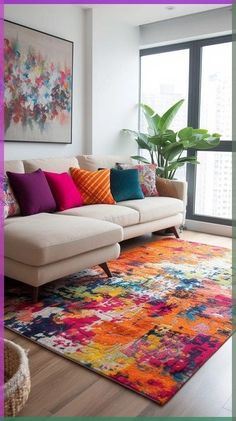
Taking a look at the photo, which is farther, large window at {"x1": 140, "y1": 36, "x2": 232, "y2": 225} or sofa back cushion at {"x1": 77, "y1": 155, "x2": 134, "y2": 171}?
large window at {"x1": 140, "y1": 36, "x2": 232, "y2": 225}

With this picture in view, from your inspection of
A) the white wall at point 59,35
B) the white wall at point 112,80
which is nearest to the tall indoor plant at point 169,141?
the white wall at point 112,80

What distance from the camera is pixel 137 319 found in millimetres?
2352

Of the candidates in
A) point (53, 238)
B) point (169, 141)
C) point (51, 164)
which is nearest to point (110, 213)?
point (51, 164)

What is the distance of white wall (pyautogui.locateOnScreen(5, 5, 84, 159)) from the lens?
375 centimetres

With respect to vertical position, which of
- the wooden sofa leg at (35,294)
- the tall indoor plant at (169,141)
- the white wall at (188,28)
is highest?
the white wall at (188,28)

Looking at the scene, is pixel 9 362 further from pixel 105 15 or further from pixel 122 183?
pixel 105 15

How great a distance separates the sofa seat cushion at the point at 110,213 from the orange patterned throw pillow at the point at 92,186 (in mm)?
197

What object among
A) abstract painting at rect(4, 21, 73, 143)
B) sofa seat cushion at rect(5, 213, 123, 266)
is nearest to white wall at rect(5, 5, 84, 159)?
abstract painting at rect(4, 21, 73, 143)

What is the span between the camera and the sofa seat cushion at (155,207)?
3794 mm

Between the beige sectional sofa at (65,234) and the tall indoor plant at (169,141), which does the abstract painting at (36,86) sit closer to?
the beige sectional sofa at (65,234)

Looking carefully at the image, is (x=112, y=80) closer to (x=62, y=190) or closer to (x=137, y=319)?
(x=62, y=190)

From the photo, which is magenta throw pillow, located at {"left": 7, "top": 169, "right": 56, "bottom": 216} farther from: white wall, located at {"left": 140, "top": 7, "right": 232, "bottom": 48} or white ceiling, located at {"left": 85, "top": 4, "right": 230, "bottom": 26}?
white wall, located at {"left": 140, "top": 7, "right": 232, "bottom": 48}

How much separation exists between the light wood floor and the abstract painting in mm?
2453

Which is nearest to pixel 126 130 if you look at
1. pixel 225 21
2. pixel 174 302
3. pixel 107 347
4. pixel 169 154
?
pixel 169 154
